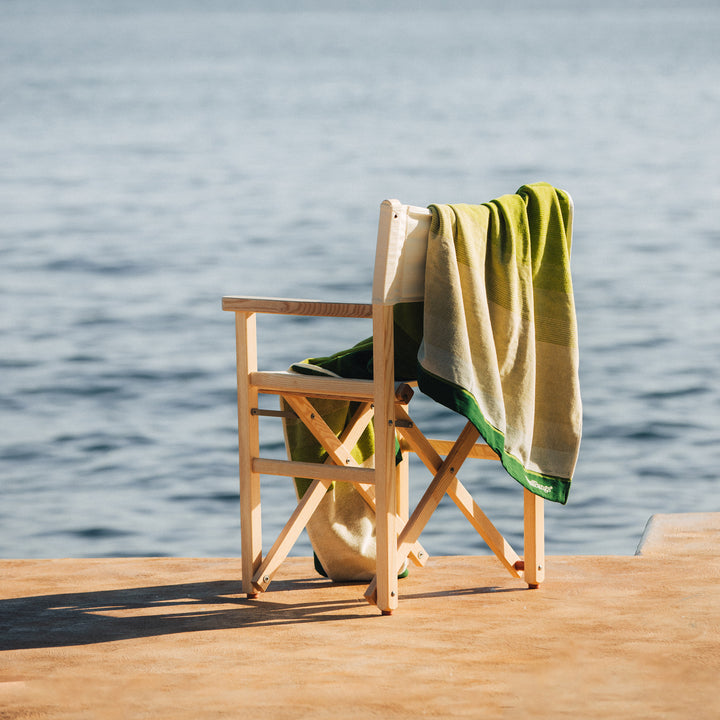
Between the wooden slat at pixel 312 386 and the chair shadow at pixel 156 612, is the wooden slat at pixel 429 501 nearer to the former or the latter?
the chair shadow at pixel 156 612

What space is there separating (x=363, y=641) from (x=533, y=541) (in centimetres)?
55

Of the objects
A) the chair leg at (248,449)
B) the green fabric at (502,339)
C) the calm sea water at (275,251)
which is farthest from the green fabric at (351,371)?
the calm sea water at (275,251)

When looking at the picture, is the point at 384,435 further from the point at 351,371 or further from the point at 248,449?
the point at 248,449

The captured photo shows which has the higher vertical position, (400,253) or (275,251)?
(400,253)

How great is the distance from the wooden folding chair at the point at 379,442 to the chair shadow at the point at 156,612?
9cm

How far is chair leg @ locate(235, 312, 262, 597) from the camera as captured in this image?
2900 millimetres

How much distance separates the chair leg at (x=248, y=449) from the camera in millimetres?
2900

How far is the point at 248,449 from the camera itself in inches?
115

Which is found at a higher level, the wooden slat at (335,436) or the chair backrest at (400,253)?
the chair backrest at (400,253)

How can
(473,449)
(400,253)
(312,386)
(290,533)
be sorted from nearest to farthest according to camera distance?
(400,253)
(312,386)
(290,533)
(473,449)

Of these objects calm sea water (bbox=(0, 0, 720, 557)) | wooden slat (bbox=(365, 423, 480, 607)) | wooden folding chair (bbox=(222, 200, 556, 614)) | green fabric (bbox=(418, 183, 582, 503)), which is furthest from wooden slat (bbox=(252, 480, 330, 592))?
calm sea water (bbox=(0, 0, 720, 557))

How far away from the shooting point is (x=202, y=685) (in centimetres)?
234

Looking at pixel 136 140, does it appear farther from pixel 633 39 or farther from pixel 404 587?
pixel 633 39

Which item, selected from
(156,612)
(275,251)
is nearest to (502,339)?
(156,612)
